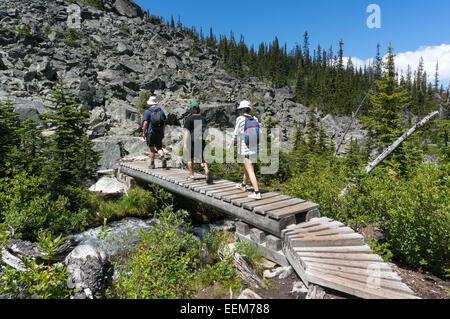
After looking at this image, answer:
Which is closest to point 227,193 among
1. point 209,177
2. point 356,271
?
point 209,177

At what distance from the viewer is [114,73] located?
133ft

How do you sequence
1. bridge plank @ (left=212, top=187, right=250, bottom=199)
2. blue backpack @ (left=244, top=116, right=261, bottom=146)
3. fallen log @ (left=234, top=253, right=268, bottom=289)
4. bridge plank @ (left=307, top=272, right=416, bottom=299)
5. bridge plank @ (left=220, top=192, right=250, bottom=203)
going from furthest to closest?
1. bridge plank @ (left=212, top=187, right=250, bottom=199)
2. bridge plank @ (left=220, top=192, right=250, bottom=203)
3. blue backpack @ (left=244, top=116, right=261, bottom=146)
4. fallen log @ (left=234, top=253, right=268, bottom=289)
5. bridge plank @ (left=307, top=272, right=416, bottom=299)

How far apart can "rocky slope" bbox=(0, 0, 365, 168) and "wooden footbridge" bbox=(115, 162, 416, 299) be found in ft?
46.3

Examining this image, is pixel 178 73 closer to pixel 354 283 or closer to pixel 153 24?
pixel 153 24

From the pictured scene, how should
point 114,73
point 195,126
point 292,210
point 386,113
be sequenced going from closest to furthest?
point 292,210 < point 195,126 < point 386,113 < point 114,73

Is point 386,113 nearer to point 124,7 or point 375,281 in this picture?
point 375,281

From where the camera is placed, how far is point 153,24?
2933 inches

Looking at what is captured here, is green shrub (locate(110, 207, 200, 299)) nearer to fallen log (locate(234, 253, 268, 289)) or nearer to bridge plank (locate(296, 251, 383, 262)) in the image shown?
fallen log (locate(234, 253, 268, 289))

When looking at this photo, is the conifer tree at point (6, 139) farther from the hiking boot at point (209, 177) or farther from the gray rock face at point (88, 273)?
the hiking boot at point (209, 177)

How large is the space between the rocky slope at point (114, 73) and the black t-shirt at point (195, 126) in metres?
12.2

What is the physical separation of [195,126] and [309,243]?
4403mm

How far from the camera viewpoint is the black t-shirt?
661 centimetres

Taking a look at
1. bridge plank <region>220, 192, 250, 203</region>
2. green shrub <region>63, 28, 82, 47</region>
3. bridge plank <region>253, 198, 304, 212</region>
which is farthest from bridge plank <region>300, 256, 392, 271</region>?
green shrub <region>63, 28, 82, 47</region>
